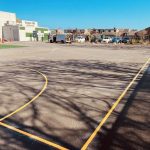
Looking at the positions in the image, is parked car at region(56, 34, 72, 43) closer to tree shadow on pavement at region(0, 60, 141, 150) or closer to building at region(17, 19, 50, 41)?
building at region(17, 19, 50, 41)

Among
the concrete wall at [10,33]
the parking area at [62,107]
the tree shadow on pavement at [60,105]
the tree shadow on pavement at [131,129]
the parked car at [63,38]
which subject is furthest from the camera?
the concrete wall at [10,33]

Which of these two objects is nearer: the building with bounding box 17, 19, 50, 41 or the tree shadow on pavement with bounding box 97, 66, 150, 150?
the tree shadow on pavement with bounding box 97, 66, 150, 150

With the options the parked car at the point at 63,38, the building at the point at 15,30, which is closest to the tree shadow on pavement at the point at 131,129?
the parked car at the point at 63,38

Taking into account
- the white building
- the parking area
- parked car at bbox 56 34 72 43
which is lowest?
the parking area

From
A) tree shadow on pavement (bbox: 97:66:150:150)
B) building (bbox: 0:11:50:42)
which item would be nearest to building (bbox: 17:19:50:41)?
building (bbox: 0:11:50:42)

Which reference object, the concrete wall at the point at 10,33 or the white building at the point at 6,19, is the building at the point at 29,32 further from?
the white building at the point at 6,19

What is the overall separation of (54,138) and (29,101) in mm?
4586

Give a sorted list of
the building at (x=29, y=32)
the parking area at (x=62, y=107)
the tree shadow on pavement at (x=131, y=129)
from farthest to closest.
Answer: the building at (x=29, y=32)
the parking area at (x=62, y=107)
the tree shadow on pavement at (x=131, y=129)

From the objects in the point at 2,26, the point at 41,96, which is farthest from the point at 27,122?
the point at 2,26

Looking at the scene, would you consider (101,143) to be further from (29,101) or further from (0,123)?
(29,101)

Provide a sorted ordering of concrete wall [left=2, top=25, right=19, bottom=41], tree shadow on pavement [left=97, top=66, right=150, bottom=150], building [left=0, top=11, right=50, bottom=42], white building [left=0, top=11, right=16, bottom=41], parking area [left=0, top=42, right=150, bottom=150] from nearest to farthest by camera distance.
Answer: tree shadow on pavement [left=97, top=66, right=150, bottom=150] → parking area [left=0, top=42, right=150, bottom=150] → concrete wall [left=2, top=25, right=19, bottom=41] → building [left=0, top=11, right=50, bottom=42] → white building [left=0, top=11, right=16, bottom=41]

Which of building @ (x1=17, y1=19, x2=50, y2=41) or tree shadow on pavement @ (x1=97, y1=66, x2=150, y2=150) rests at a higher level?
building @ (x1=17, y1=19, x2=50, y2=41)

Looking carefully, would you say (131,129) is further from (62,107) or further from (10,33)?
(10,33)

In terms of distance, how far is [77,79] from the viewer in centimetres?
1792
